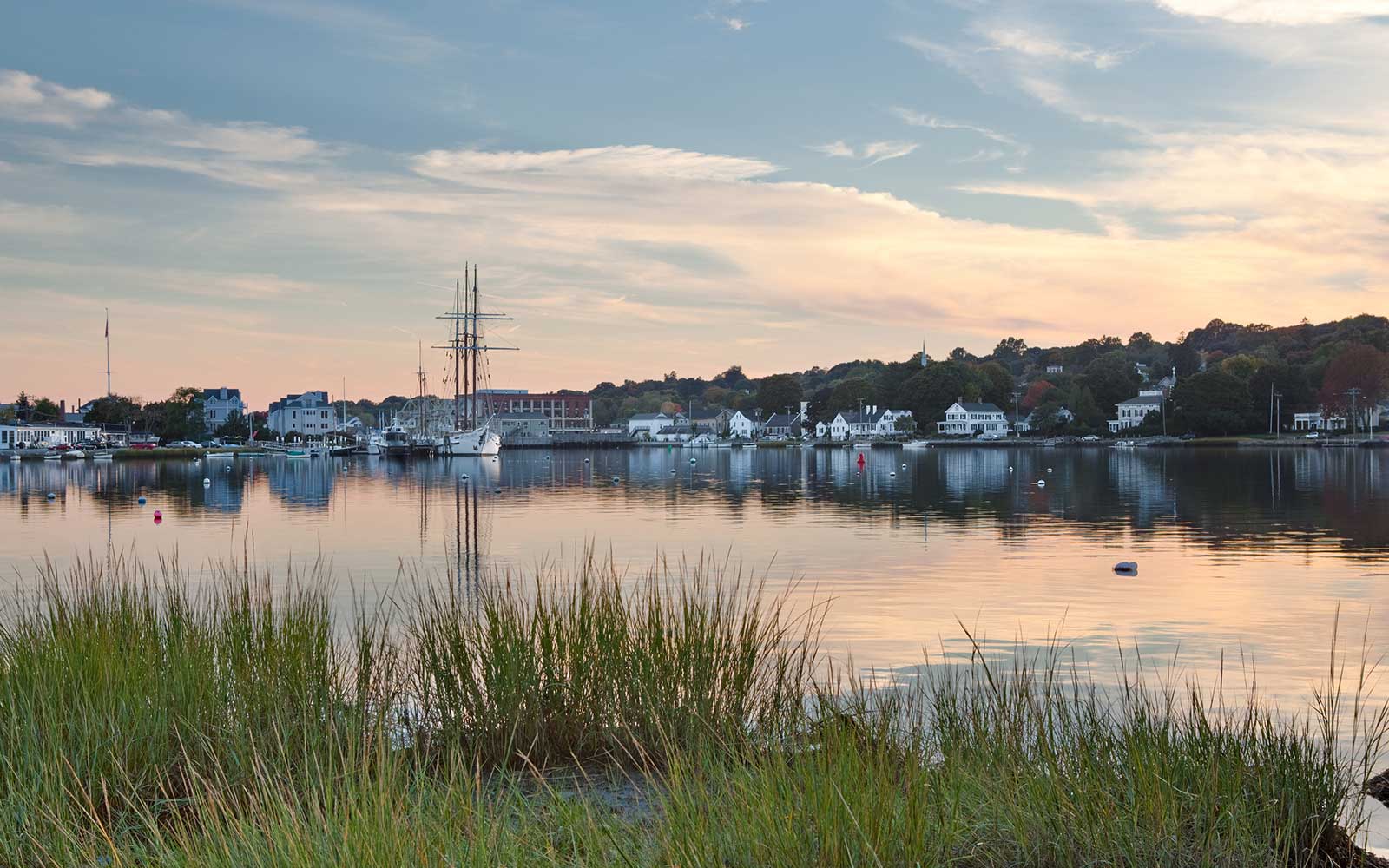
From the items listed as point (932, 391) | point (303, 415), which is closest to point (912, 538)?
point (932, 391)

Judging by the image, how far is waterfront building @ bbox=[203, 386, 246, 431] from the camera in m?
185

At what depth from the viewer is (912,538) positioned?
3197 cm

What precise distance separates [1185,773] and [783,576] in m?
17.3

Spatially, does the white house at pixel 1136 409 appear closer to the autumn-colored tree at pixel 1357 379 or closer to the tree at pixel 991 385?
the tree at pixel 991 385

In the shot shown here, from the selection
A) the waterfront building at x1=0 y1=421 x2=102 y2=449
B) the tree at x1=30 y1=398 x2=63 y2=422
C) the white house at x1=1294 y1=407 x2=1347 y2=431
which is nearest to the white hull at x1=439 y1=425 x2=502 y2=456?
the waterfront building at x1=0 y1=421 x2=102 y2=449

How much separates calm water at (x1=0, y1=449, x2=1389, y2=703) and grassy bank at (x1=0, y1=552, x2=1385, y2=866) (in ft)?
3.68

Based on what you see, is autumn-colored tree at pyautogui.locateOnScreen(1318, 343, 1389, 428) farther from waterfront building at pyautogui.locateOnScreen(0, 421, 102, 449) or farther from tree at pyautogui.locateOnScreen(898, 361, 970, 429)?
waterfront building at pyautogui.locateOnScreen(0, 421, 102, 449)

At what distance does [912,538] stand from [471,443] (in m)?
101

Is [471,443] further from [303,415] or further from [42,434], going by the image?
[303,415]

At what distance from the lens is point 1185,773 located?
244 inches

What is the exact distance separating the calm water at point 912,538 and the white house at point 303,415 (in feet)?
402

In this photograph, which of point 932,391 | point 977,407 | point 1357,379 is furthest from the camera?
point 932,391

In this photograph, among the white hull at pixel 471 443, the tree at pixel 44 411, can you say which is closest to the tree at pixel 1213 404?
the white hull at pixel 471 443

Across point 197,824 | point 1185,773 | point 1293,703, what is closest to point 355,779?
point 197,824
